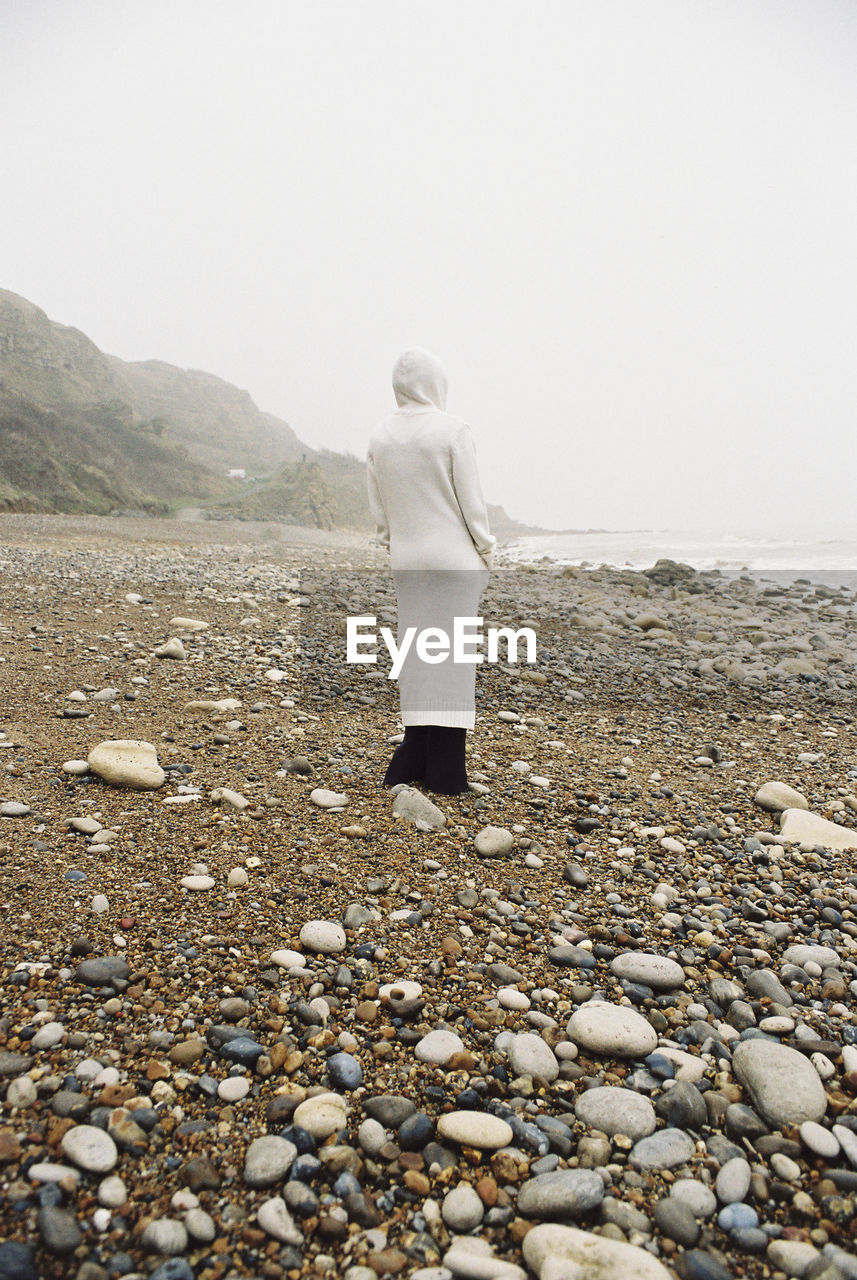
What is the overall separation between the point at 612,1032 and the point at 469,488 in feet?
9.14

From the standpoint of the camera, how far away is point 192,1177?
71.7 inches

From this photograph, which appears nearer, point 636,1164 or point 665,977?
point 636,1164

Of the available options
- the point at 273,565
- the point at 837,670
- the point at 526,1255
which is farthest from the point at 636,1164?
the point at 273,565

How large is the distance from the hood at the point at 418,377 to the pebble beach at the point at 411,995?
2.34 m

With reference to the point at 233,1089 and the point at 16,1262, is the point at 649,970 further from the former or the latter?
the point at 16,1262

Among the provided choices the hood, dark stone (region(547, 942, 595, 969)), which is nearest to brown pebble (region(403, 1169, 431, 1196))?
dark stone (region(547, 942, 595, 969))

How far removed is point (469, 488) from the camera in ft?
13.3

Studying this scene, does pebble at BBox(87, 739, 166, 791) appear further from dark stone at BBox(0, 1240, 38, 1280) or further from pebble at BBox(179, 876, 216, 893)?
dark stone at BBox(0, 1240, 38, 1280)

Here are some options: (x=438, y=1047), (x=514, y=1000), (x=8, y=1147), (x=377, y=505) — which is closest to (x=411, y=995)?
(x=438, y=1047)

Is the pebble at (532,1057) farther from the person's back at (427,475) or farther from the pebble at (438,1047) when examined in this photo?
the person's back at (427,475)

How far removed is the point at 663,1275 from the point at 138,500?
36.1 meters

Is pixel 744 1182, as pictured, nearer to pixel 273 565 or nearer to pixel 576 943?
pixel 576 943

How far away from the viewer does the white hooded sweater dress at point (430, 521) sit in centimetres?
403

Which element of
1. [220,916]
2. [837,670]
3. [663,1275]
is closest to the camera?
[663,1275]
